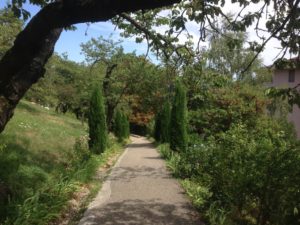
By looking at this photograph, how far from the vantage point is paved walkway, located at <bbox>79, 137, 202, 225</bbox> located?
8820mm

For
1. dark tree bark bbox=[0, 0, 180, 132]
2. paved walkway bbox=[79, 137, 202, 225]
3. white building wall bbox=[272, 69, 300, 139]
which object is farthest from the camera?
white building wall bbox=[272, 69, 300, 139]

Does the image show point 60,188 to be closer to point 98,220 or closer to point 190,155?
point 98,220

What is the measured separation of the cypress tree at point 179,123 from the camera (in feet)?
68.0

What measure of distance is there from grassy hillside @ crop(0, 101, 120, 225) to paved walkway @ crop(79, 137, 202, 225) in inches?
28.9

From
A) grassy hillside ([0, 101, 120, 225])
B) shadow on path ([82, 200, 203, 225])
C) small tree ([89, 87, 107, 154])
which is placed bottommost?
shadow on path ([82, 200, 203, 225])

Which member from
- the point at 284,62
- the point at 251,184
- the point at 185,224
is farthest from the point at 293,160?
the point at 185,224

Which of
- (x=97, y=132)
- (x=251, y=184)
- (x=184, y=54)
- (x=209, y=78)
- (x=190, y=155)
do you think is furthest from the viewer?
(x=97, y=132)

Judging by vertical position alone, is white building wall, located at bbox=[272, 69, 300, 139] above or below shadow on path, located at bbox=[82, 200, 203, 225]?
above

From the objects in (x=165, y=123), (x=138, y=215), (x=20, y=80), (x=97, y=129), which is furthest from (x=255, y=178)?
(x=165, y=123)

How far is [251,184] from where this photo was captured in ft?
26.2

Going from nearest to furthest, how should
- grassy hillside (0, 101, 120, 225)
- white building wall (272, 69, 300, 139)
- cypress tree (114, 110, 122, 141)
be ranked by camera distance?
grassy hillside (0, 101, 120, 225), cypress tree (114, 110, 122, 141), white building wall (272, 69, 300, 139)

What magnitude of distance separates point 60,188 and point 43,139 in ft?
21.0

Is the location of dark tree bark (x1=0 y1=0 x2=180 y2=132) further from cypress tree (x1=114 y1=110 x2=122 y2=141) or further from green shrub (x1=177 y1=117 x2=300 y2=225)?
cypress tree (x1=114 y1=110 x2=122 y2=141)

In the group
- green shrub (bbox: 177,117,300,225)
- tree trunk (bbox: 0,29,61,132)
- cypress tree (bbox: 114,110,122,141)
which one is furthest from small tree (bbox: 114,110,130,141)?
tree trunk (bbox: 0,29,61,132)
